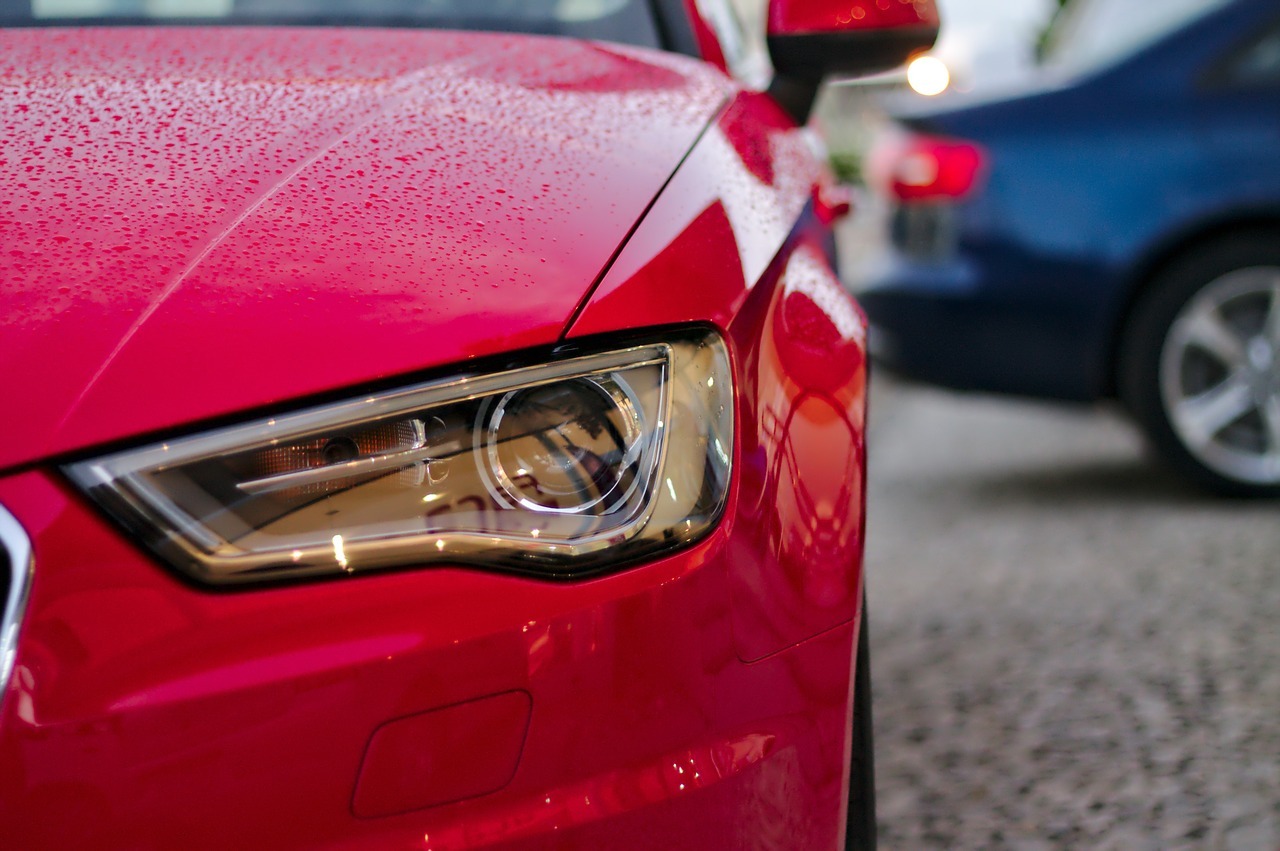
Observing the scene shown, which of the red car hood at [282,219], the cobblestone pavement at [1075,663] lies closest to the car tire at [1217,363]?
the cobblestone pavement at [1075,663]

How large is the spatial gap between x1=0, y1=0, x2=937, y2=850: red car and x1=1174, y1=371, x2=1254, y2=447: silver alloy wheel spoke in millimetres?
3186

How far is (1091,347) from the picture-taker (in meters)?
4.49

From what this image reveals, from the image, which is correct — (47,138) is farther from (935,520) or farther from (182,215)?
(935,520)

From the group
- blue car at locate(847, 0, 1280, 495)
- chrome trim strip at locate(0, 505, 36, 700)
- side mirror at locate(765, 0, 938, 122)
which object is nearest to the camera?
chrome trim strip at locate(0, 505, 36, 700)

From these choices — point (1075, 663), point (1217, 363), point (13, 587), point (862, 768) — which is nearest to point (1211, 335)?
point (1217, 363)

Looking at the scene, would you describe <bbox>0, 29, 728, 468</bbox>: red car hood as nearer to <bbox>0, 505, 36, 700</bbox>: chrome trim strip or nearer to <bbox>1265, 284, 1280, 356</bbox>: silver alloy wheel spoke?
<bbox>0, 505, 36, 700</bbox>: chrome trim strip

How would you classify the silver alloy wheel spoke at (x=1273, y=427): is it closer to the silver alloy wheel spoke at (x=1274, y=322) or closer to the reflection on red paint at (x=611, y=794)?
the silver alloy wheel spoke at (x=1274, y=322)

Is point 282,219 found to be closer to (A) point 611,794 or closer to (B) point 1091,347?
(A) point 611,794

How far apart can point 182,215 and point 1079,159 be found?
358 cm

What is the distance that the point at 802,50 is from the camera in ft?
7.38

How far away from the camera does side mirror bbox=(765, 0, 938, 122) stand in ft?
7.35

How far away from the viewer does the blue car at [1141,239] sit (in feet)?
14.3

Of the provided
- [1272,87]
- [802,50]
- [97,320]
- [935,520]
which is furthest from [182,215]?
[1272,87]

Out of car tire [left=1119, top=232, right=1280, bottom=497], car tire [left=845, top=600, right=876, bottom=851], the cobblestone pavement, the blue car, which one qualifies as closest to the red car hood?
car tire [left=845, top=600, right=876, bottom=851]
